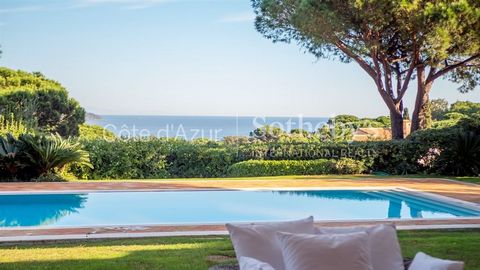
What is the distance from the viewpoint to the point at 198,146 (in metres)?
13.0

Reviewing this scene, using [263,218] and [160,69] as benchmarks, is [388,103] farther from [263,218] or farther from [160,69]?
[160,69]

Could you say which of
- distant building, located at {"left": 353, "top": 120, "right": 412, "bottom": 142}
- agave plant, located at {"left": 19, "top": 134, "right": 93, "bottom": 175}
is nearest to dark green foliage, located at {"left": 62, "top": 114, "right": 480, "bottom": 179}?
agave plant, located at {"left": 19, "top": 134, "right": 93, "bottom": 175}

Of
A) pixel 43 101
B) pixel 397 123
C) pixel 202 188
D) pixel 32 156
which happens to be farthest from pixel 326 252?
pixel 43 101

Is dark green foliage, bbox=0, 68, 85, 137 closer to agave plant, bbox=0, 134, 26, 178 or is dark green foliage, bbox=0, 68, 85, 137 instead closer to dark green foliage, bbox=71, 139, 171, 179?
dark green foliage, bbox=71, 139, 171, 179

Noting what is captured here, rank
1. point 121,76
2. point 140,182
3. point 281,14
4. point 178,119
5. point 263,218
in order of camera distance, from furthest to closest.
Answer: point 178,119
point 121,76
point 281,14
point 140,182
point 263,218

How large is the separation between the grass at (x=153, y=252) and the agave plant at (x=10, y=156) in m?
5.68

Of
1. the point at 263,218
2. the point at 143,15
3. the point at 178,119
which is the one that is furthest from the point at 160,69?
the point at 178,119

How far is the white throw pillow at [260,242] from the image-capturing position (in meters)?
3.20

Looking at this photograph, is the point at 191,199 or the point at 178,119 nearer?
the point at 191,199

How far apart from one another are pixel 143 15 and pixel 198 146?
9.70 m

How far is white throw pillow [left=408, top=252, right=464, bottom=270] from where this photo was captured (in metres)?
2.66

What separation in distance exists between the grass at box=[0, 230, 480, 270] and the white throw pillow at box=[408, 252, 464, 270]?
198 cm

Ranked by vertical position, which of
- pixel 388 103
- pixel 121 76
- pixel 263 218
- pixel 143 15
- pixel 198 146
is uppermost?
pixel 143 15

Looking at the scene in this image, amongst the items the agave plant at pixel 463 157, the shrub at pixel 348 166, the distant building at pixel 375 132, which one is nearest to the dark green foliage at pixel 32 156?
the shrub at pixel 348 166
